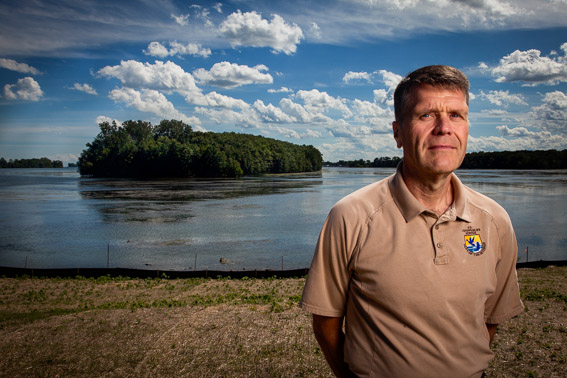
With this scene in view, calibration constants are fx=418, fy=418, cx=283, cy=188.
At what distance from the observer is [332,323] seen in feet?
6.49

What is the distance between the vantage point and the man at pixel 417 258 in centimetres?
177

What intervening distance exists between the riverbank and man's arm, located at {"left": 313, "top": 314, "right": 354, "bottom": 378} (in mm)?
5326

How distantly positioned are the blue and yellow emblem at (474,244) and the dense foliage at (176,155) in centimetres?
10872

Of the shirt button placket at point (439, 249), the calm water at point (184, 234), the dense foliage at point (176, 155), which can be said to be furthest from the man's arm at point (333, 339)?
the dense foliage at point (176, 155)

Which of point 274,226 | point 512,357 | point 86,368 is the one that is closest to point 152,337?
point 86,368

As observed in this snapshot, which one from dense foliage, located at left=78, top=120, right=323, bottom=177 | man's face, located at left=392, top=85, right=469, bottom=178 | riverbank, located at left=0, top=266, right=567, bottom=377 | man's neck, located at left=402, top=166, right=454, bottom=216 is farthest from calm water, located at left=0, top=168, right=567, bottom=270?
dense foliage, located at left=78, top=120, right=323, bottom=177

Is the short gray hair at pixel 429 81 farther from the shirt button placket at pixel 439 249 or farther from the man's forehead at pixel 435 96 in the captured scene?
the shirt button placket at pixel 439 249

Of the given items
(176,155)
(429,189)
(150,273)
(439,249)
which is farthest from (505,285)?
(176,155)

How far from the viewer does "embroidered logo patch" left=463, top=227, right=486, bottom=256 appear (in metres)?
1.86

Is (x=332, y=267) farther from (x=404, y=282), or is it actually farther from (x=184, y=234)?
(x=184, y=234)

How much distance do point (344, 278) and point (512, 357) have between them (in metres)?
6.93

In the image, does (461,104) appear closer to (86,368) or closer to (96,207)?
(86,368)

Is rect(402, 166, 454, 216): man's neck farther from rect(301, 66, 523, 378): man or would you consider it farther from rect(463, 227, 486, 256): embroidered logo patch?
rect(463, 227, 486, 256): embroidered logo patch

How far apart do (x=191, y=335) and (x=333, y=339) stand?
718 centimetres
